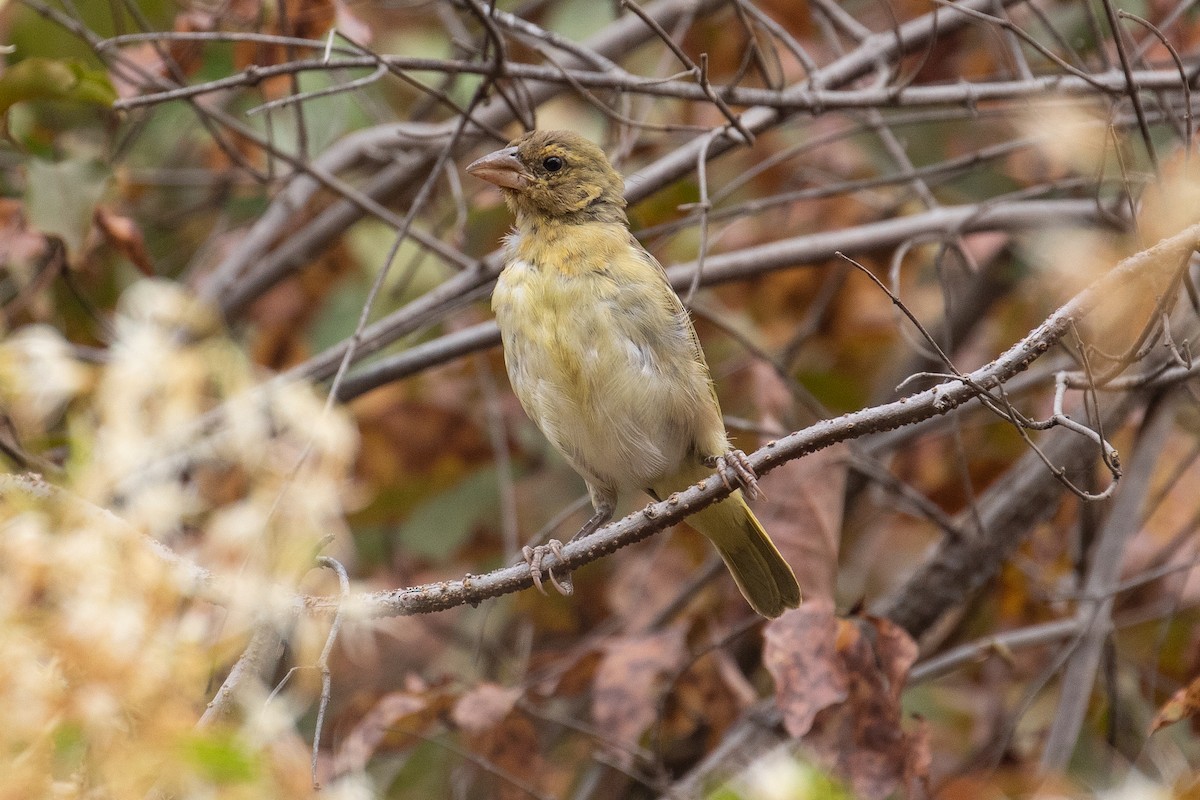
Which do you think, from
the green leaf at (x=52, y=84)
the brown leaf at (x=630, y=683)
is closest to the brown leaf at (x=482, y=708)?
the brown leaf at (x=630, y=683)

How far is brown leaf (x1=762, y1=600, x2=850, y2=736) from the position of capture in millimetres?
3039

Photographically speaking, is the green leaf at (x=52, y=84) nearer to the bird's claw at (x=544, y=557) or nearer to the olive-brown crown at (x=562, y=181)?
the olive-brown crown at (x=562, y=181)

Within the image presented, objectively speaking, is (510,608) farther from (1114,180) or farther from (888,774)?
(1114,180)

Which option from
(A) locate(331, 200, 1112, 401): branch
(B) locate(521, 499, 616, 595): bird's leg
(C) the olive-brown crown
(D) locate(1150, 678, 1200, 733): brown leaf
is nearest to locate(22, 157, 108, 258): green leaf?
(A) locate(331, 200, 1112, 401): branch

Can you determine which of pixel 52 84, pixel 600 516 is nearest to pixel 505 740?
pixel 600 516

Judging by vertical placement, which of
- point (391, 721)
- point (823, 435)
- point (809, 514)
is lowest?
point (391, 721)

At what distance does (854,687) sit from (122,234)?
2.34m

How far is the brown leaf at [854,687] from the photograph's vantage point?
10.2 ft

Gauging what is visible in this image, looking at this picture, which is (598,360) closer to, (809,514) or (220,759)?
(809,514)

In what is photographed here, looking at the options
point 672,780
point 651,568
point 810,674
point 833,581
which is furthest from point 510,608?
point 810,674

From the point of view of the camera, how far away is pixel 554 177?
147 inches

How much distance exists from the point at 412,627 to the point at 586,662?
4.04 ft

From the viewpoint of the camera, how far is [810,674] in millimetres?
3117

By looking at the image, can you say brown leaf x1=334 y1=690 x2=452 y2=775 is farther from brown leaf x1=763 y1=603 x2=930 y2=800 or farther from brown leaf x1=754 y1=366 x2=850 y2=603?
brown leaf x1=754 y1=366 x2=850 y2=603
